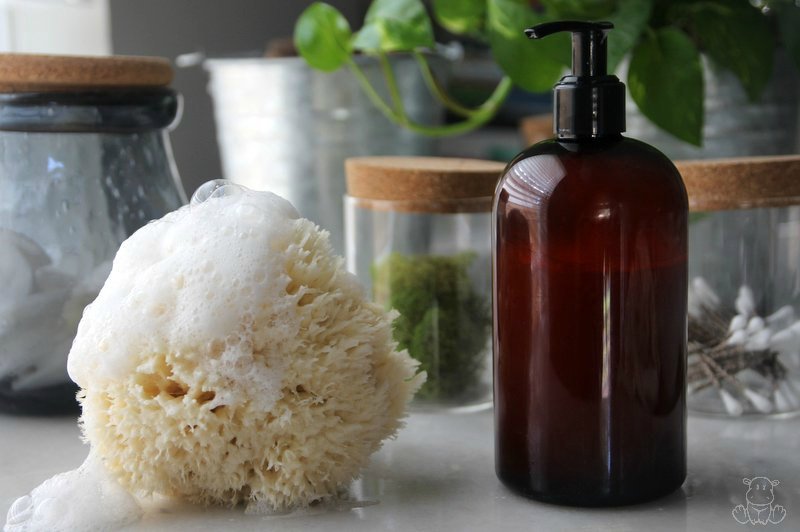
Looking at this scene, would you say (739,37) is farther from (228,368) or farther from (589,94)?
(228,368)

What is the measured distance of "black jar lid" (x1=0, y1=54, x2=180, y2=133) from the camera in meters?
0.56

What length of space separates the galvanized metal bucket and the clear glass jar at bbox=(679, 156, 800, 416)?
0.33 m

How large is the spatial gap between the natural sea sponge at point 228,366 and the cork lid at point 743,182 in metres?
0.24

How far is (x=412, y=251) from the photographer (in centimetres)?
64

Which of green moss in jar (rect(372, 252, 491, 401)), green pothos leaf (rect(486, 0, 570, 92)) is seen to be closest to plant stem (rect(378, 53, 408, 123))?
green pothos leaf (rect(486, 0, 570, 92))

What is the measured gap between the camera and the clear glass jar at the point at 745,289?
1.89 ft

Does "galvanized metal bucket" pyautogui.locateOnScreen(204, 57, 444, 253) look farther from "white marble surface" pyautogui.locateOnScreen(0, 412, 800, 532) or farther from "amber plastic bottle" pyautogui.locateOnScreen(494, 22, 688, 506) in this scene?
"amber plastic bottle" pyautogui.locateOnScreen(494, 22, 688, 506)

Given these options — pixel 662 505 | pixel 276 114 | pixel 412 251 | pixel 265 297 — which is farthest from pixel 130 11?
pixel 662 505

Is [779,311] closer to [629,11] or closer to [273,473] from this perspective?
[629,11]

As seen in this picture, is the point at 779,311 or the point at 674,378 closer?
the point at 674,378

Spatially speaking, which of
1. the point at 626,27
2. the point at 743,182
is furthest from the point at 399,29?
the point at 743,182

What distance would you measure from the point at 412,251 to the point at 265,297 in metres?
0.22

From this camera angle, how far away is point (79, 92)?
0.57 meters

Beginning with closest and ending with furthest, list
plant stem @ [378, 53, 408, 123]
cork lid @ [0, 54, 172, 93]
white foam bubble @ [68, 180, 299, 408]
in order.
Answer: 1. white foam bubble @ [68, 180, 299, 408]
2. cork lid @ [0, 54, 172, 93]
3. plant stem @ [378, 53, 408, 123]
